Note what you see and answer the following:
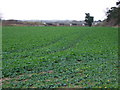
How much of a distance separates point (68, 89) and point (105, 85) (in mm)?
1487

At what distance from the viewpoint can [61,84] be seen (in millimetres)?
8500

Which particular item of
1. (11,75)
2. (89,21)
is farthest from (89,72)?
(89,21)

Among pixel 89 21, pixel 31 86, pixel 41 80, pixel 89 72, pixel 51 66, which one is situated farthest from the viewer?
pixel 89 21

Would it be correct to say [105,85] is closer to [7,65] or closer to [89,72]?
[89,72]

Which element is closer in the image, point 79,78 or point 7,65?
point 79,78

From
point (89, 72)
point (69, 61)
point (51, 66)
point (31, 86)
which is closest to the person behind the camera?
point (31, 86)

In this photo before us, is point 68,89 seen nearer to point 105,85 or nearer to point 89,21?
point 105,85

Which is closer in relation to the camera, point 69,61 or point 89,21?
point 69,61

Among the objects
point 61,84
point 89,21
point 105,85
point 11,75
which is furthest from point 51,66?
point 89,21

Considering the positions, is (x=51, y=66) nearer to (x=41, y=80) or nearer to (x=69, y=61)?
(x=69, y=61)

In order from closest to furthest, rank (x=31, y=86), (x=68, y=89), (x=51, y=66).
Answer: (x=68, y=89)
(x=31, y=86)
(x=51, y=66)

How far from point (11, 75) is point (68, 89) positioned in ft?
12.3

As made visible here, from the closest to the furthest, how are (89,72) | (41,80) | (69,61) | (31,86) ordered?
(31,86)
(41,80)
(89,72)
(69,61)

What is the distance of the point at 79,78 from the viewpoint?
30.3ft
